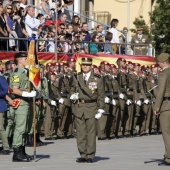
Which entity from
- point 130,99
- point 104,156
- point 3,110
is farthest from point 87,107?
point 130,99

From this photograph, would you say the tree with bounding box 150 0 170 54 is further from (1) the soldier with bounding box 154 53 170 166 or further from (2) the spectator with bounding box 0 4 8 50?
(1) the soldier with bounding box 154 53 170 166

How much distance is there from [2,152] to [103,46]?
10.2 m

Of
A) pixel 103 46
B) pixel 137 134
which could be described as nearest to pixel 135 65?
pixel 137 134

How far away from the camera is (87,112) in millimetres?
17234

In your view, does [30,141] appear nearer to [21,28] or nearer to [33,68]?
[33,68]

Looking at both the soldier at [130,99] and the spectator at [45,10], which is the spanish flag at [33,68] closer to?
the soldier at [130,99]

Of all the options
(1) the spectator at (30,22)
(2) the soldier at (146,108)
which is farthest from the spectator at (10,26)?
(2) the soldier at (146,108)

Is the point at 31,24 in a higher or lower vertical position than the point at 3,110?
higher

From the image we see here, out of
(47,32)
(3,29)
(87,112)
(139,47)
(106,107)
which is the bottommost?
(106,107)

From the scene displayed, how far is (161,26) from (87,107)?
63.9ft

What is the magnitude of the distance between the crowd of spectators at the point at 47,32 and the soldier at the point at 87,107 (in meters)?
6.52

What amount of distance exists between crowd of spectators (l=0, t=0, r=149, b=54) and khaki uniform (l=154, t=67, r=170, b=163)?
304 inches

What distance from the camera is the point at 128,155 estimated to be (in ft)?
61.9

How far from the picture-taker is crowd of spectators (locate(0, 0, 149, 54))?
2486 cm
